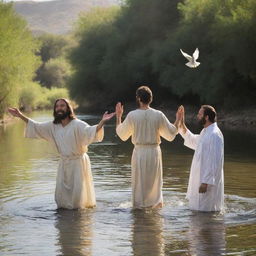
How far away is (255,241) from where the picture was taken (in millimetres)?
9188

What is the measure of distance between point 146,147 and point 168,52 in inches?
1447

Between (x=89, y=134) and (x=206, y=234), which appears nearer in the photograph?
(x=206, y=234)

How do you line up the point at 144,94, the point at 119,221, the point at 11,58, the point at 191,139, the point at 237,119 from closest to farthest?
1. the point at 119,221
2. the point at 144,94
3. the point at 191,139
4. the point at 237,119
5. the point at 11,58

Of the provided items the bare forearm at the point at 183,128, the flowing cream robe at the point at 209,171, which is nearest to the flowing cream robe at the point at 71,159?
the bare forearm at the point at 183,128

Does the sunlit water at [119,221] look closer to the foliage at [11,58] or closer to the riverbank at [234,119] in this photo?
the riverbank at [234,119]

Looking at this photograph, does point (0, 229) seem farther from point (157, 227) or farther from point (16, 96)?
point (16, 96)

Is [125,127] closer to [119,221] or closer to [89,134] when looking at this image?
[89,134]

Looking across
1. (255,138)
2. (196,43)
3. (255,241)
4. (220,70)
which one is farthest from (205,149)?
(196,43)

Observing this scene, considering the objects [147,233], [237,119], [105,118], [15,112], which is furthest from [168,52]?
[147,233]

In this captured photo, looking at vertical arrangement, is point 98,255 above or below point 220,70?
below

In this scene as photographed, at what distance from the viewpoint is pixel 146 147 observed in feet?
36.8

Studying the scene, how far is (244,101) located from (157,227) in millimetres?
31529

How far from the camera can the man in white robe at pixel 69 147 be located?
1108 cm

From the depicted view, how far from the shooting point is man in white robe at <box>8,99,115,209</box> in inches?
436
